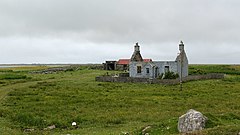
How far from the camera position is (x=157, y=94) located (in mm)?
40000

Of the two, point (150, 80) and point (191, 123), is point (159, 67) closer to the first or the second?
point (150, 80)

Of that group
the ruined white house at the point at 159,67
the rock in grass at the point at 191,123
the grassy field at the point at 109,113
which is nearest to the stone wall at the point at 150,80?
the ruined white house at the point at 159,67

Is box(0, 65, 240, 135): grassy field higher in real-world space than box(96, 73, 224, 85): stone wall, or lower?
lower

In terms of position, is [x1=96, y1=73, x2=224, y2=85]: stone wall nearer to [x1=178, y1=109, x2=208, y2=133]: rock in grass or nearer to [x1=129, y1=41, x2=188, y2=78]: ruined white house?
[x1=129, y1=41, x2=188, y2=78]: ruined white house

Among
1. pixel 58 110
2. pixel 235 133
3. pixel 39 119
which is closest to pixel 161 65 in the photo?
pixel 58 110

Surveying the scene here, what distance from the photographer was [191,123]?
56.5 feet

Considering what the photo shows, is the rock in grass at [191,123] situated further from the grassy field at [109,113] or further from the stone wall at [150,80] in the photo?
the stone wall at [150,80]

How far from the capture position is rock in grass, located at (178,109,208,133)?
17.0m

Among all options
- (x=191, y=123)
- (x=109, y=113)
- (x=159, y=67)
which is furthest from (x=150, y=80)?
(x=191, y=123)

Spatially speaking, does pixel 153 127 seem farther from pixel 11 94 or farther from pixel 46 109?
pixel 11 94

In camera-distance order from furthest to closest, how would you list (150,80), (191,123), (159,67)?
(159,67) → (150,80) → (191,123)

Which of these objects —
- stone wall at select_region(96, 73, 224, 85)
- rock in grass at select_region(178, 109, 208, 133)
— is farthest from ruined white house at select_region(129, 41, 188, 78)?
rock in grass at select_region(178, 109, 208, 133)

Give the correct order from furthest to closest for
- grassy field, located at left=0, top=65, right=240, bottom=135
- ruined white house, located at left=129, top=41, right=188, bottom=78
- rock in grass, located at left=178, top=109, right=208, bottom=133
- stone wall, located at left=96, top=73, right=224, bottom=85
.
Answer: ruined white house, located at left=129, top=41, right=188, bottom=78 < stone wall, located at left=96, top=73, right=224, bottom=85 < grassy field, located at left=0, top=65, right=240, bottom=135 < rock in grass, located at left=178, top=109, right=208, bottom=133

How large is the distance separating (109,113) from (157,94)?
556 inches
